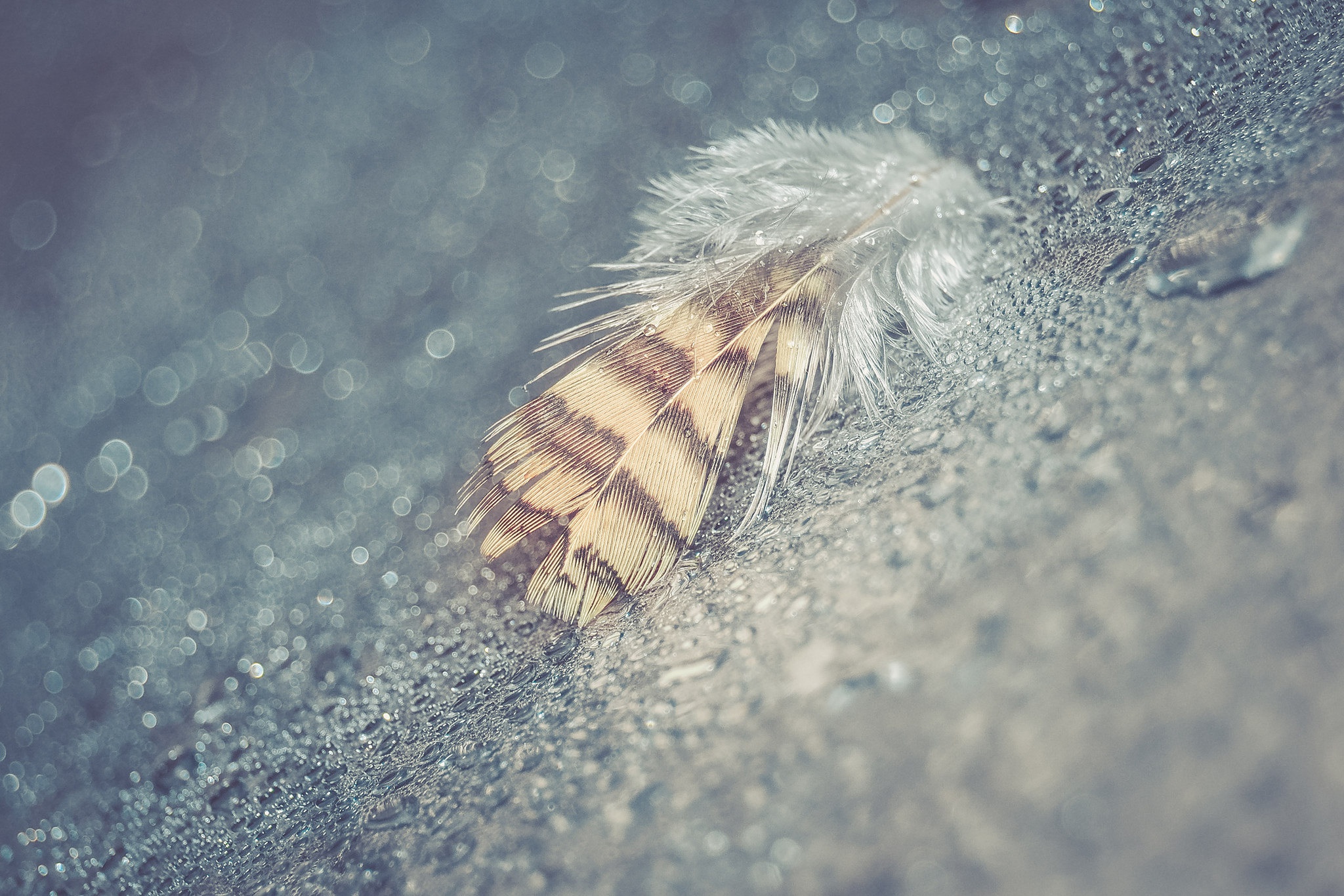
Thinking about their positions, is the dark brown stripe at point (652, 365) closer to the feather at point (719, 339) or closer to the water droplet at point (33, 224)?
the feather at point (719, 339)

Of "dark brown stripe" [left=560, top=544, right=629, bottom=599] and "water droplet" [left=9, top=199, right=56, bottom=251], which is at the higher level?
"water droplet" [left=9, top=199, right=56, bottom=251]

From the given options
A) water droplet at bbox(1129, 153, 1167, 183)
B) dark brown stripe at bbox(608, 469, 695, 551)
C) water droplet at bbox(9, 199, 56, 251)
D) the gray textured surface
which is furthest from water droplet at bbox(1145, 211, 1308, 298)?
water droplet at bbox(9, 199, 56, 251)

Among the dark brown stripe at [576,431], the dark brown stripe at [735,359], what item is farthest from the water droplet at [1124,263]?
the dark brown stripe at [576,431]

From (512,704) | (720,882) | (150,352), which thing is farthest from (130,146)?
(720,882)

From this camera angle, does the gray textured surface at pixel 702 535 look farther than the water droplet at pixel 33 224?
No

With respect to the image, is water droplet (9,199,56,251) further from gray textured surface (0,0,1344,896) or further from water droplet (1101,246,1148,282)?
water droplet (1101,246,1148,282)

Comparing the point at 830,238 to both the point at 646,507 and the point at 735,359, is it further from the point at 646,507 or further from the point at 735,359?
the point at 646,507
